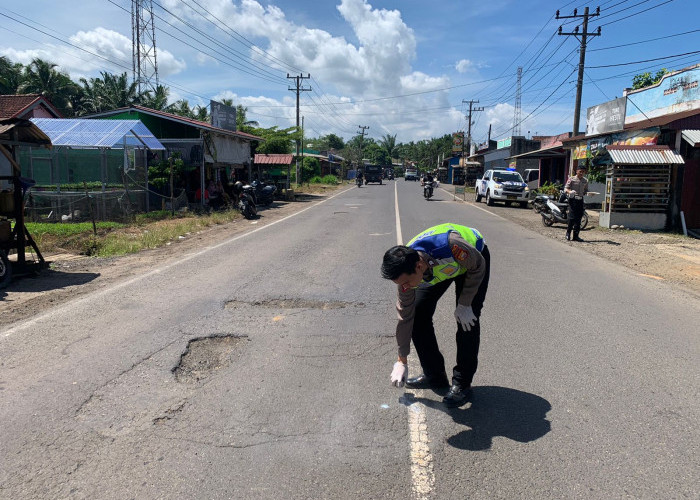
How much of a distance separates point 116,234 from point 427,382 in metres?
11.1

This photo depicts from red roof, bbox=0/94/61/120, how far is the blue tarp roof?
19.2 ft

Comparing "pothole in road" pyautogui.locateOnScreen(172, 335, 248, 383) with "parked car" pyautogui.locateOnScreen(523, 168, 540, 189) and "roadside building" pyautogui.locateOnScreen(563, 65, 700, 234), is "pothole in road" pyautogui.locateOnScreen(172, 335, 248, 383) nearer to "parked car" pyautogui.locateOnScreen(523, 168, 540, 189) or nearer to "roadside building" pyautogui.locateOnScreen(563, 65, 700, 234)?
"roadside building" pyautogui.locateOnScreen(563, 65, 700, 234)

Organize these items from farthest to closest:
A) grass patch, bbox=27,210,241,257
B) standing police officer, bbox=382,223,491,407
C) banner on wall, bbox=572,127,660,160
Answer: banner on wall, bbox=572,127,660,160 → grass patch, bbox=27,210,241,257 → standing police officer, bbox=382,223,491,407

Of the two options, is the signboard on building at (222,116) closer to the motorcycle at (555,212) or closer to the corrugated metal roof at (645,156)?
the motorcycle at (555,212)

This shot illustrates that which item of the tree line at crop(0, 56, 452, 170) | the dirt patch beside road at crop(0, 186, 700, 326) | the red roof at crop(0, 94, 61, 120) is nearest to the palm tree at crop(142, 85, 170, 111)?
the tree line at crop(0, 56, 452, 170)

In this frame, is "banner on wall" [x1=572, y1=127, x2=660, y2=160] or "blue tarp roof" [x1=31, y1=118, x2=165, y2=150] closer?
"banner on wall" [x1=572, y1=127, x2=660, y2=160]

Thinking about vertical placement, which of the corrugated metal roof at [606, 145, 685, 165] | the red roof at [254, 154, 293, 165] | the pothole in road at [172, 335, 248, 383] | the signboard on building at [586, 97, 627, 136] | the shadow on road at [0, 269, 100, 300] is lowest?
the shadow on road at [0, 269, 100, 300]

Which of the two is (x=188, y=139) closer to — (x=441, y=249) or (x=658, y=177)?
(x=658, y=177)

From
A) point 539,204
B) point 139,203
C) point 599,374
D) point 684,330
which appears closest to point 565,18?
point 539,204

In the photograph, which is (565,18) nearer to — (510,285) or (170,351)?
(510,285)

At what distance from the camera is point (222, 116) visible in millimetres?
24109

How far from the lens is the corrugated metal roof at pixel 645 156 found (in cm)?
1396

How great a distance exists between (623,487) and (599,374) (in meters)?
1.65

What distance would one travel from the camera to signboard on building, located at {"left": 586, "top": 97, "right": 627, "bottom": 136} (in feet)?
63.7
